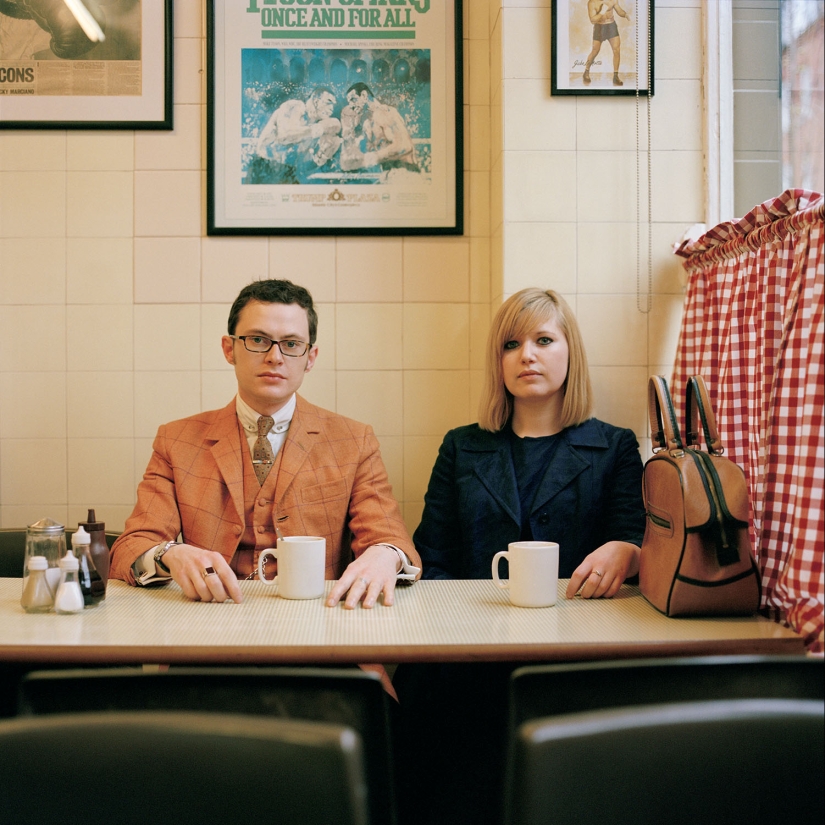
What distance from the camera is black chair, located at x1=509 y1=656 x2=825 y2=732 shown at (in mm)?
985

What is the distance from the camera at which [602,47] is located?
2.36 meters

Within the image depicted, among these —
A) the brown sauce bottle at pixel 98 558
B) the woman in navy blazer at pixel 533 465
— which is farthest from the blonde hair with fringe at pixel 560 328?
the brown sauce bottle at pixel 98 558

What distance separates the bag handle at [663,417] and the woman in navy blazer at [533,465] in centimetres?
30

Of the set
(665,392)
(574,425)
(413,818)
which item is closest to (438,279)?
(574,425)

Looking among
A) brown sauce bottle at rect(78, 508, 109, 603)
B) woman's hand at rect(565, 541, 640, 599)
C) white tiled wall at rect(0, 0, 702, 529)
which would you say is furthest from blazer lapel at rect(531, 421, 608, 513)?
brown sauce bottle at rect(78, 508, 109, 603)

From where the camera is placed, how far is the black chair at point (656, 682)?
99 cm

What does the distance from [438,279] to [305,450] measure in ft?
3.03

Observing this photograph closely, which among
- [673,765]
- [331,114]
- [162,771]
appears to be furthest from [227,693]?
[331,114]

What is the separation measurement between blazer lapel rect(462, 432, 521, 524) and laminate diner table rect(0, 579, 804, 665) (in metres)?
0.53

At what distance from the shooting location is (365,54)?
2.63 meters

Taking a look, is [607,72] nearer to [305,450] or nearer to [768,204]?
[768,204]

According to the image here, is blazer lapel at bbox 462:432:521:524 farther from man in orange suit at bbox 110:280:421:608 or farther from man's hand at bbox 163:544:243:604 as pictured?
man's hand at bbox 163:544:243:604

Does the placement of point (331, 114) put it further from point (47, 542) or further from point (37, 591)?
point (37, 591)

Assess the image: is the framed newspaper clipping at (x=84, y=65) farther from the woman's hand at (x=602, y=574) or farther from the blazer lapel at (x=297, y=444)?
the woman's hand at (x=602, y=574)
